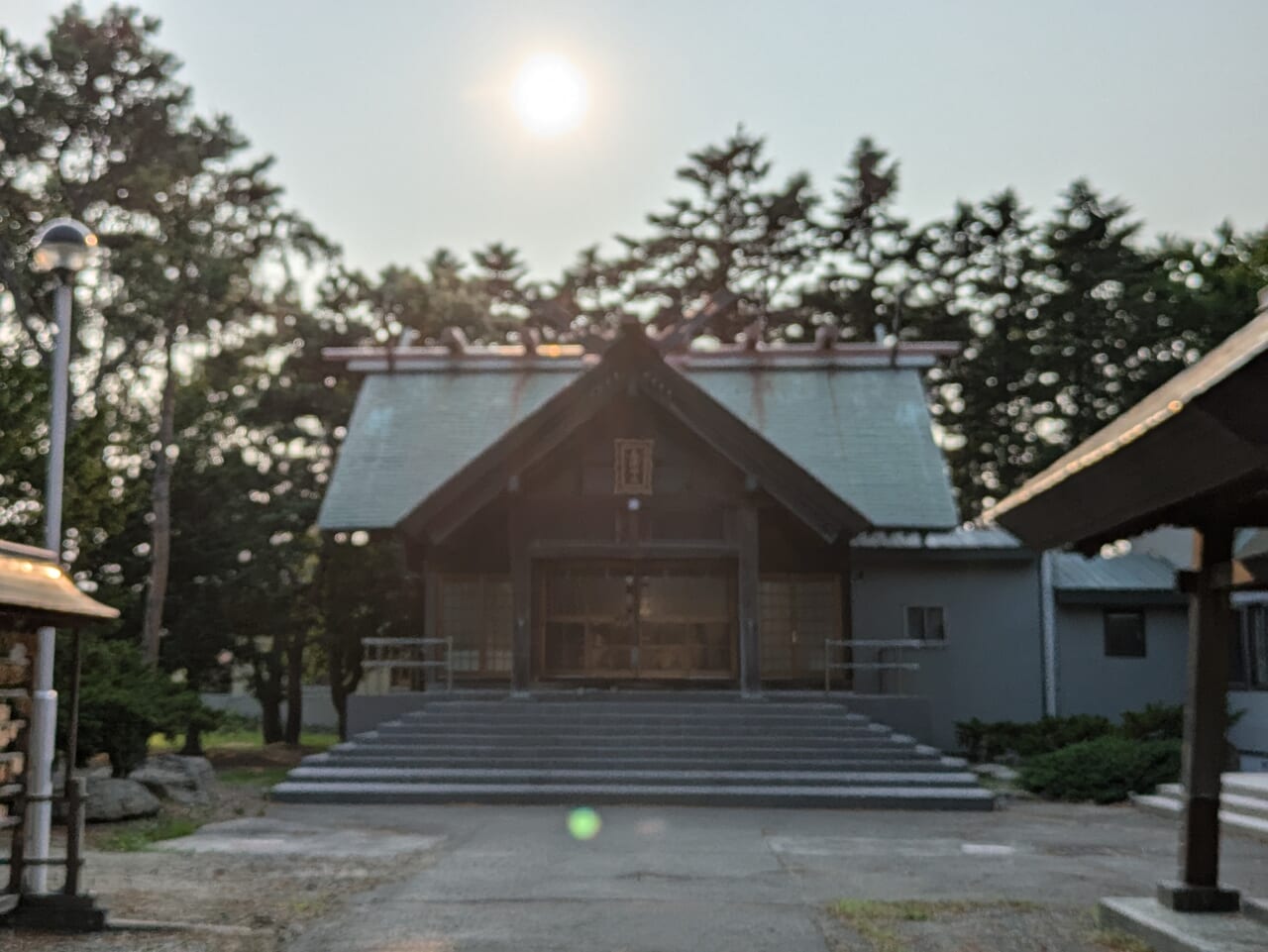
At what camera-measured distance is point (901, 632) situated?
961 inches

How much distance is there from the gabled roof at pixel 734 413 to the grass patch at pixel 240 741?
8446 millimetres

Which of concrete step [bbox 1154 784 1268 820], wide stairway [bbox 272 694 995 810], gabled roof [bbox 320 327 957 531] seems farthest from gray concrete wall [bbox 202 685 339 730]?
concrete step [bbox 1154 784 1268 820]

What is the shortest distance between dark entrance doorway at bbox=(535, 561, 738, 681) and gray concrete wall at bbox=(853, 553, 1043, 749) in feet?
10.1

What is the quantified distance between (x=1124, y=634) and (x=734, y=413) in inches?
345

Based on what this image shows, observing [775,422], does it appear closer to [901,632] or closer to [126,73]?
[901,632]

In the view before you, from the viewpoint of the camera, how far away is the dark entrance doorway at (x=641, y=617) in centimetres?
2256

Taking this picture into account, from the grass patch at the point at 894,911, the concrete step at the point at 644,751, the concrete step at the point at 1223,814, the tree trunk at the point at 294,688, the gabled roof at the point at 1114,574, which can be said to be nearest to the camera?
the grass patch at the point at 894,911

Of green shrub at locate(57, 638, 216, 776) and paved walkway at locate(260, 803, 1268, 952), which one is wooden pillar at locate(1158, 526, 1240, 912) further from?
green shrub at locate(57, 638, 216, 776)

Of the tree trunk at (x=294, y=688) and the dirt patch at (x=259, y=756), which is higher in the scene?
the tree trunk at (x=294, y=688)

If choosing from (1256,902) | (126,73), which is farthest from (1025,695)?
(126,73)

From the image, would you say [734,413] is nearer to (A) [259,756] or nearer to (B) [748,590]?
(B) [748,590]

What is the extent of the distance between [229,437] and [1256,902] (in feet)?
87.7

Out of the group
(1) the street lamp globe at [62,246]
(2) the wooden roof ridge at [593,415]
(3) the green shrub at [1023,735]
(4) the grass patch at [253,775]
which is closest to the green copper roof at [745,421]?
(2) the wooden roof ridge at [593,415]

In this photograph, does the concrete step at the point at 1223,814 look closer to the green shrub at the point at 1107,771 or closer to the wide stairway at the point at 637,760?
the green shrub at the point at 1107,771
